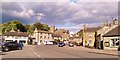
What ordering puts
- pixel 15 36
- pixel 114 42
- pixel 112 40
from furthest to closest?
pixel 15 36, pixel 112 40, pixel 114 42

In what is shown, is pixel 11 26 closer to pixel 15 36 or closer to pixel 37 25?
pixel 15 36

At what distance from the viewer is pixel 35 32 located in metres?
145

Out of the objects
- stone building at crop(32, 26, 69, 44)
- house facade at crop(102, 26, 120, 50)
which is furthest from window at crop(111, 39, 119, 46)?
stone building at crop(32, 26, 69, 44)

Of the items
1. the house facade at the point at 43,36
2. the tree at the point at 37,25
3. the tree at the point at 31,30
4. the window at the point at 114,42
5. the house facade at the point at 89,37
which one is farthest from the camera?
the tree at the point at 37,25

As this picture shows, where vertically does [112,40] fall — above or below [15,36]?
below

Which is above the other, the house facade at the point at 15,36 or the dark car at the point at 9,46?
the house facade at the point at 15,36

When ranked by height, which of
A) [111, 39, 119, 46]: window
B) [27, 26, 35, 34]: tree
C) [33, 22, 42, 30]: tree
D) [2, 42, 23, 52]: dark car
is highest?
[33, 22, 42, 30]: tree

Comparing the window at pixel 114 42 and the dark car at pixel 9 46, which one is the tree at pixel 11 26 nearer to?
the dark car at pixel 9 46

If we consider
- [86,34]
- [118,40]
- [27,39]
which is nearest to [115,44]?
[118,40]

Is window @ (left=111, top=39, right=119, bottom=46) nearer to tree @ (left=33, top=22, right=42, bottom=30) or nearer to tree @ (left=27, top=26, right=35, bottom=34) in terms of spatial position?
tree @ (left=27, top=26, right=35, bottom=34)

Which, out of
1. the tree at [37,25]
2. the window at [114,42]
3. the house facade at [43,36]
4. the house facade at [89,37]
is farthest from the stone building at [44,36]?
the window at [114,42]

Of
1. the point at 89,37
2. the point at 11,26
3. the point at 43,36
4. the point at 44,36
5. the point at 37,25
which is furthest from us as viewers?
the point at 37,25

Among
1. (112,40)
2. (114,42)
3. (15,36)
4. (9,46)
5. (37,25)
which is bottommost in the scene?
(9,46)

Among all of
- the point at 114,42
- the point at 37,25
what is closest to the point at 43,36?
the point at 37,25
